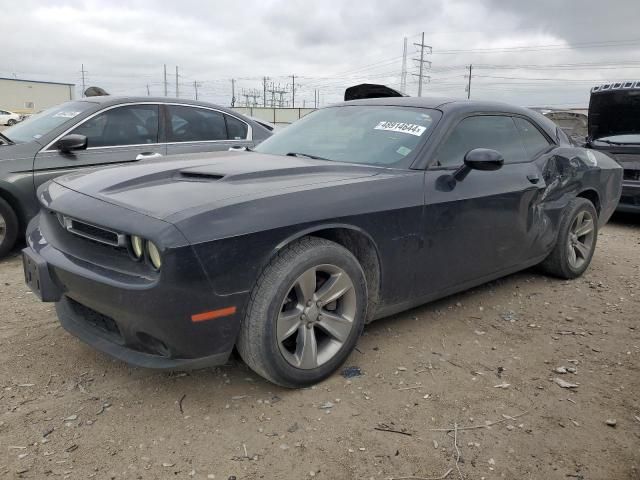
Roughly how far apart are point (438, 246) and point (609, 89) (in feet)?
A: 19.5

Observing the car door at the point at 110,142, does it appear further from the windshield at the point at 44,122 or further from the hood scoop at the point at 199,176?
the hood scoop at the point at 199,176

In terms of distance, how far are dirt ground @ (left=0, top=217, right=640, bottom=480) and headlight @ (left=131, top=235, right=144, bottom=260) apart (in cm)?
77

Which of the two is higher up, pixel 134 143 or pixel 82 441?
pixel 134 143

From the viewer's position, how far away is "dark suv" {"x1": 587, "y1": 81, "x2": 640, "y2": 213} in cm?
715

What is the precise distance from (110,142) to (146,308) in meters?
3.60

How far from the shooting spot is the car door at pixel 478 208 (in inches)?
Result: 125

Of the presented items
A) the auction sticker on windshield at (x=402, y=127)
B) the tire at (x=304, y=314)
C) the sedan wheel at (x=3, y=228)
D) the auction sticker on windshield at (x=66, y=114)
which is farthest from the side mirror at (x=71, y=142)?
the tire at (x=304, y=314)

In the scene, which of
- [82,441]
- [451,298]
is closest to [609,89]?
[451,298]

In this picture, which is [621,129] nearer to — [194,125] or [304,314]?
[194,125]

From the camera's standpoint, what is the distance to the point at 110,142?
17.3 feet

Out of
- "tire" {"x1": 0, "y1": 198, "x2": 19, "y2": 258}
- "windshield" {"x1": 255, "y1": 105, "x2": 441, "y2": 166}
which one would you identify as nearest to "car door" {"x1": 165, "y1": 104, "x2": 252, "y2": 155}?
"tire" {"x1": 0, "y1": 198, "x2": 19, "y2": 258}

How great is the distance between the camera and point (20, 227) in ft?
15.9

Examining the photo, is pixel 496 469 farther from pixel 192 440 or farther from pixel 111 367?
pixel 111 367

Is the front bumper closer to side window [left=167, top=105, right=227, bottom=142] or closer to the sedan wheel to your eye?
the sedan wheel
